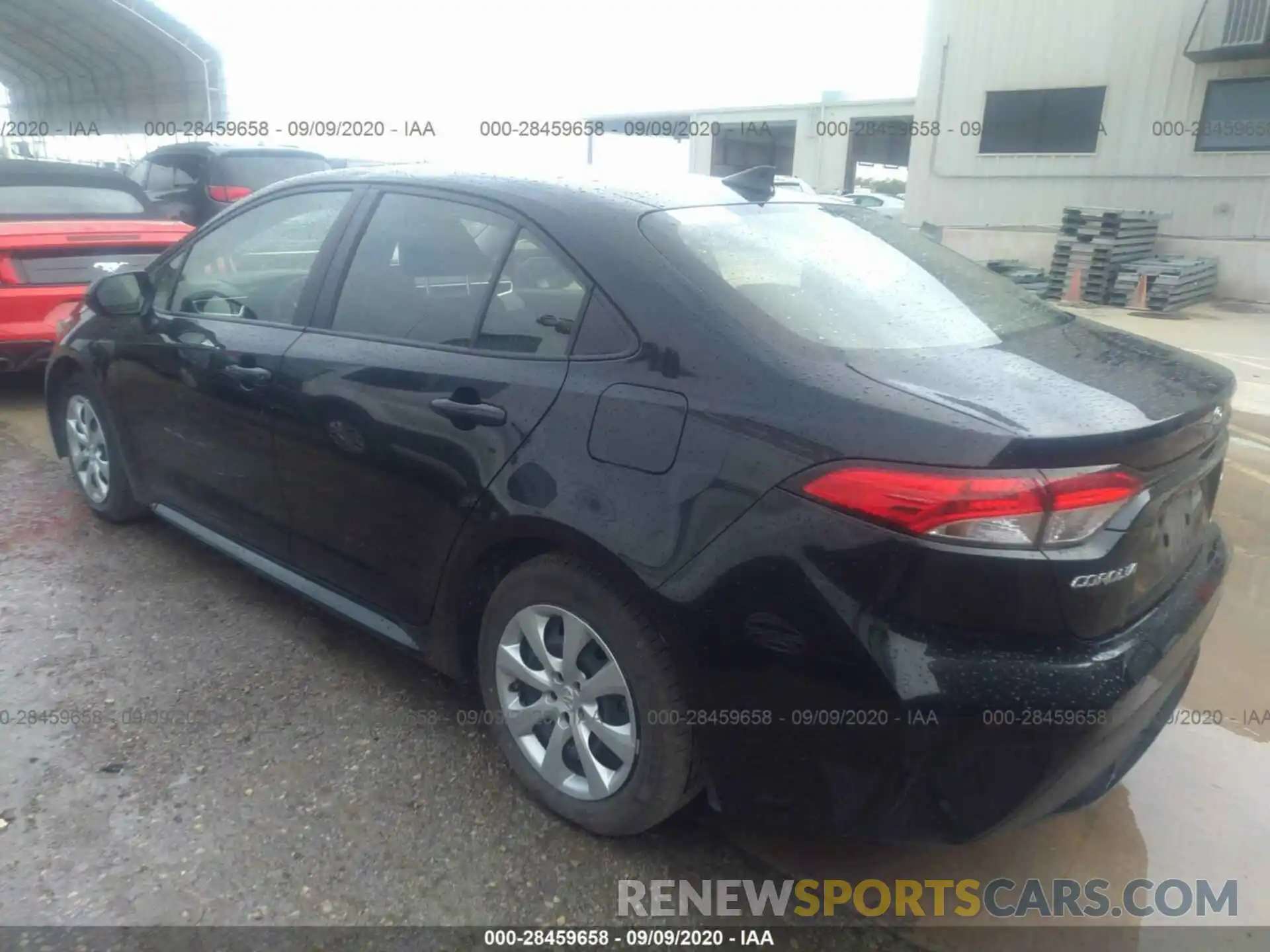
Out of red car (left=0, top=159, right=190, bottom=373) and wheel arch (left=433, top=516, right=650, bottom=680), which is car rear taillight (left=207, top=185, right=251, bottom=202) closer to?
red car (left=0, top=159, right=190, bottom=373)

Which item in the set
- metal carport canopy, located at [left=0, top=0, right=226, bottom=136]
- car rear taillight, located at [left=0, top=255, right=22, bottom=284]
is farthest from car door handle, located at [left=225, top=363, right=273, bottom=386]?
metal carport canopy, located at [left=0, top=0, right=226, bottom=136]

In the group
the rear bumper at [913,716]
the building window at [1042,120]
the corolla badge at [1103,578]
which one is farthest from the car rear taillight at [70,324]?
the building window at [1042,120]

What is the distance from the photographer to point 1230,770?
2.70 metres

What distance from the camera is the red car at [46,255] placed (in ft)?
17.7

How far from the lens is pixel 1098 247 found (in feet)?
44.0

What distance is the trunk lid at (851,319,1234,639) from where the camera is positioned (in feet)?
5.74

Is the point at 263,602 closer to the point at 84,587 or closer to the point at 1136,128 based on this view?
the point at 84,587

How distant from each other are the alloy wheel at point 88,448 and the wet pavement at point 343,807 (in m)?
0.81

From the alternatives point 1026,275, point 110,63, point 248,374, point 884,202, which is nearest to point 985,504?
point 248,374

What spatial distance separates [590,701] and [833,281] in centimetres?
119

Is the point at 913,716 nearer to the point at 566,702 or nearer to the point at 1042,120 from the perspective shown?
the point at 566,702

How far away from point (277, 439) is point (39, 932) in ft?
4.67

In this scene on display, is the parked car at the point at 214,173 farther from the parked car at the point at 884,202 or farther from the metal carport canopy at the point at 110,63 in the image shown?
the parked car at the point at 884,202

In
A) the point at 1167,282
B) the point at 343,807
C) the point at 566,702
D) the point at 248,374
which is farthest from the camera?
the point at 1167,282
